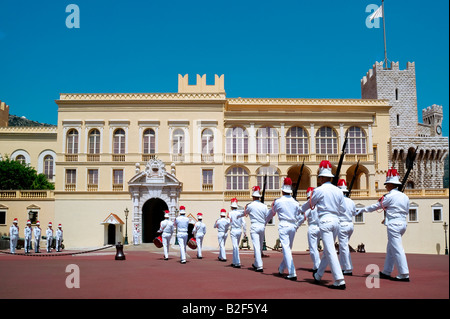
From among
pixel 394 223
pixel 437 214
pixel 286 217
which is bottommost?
pixel 437 214

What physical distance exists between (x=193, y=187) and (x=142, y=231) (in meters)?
5.81

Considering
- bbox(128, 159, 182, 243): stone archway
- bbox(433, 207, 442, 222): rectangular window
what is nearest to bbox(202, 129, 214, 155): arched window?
bbox(128, 159, 182, 243): stone archway

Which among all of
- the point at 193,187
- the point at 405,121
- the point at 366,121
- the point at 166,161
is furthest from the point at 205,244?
the point at 405,121

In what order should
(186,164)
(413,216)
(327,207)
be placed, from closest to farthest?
(327,207) < (413,216) < (186,164)

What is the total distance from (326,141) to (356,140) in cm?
270

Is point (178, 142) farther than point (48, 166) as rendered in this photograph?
No

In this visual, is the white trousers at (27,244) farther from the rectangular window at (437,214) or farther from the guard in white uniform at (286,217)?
the rectangular window at (437,214)

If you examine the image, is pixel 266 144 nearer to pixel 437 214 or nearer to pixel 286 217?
pixel 437 214

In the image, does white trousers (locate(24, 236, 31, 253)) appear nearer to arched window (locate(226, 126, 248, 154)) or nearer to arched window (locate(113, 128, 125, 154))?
arched window (locate(113, 128, 125, 154))

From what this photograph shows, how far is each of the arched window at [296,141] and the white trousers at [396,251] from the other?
32.7 meters

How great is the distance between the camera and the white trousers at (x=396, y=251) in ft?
37.0

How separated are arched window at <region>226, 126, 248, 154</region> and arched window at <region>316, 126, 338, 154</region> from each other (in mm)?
6638

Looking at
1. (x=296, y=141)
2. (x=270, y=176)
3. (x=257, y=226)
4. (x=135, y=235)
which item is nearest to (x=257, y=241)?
(x=257, y=226)

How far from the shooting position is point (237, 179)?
43.9 m
